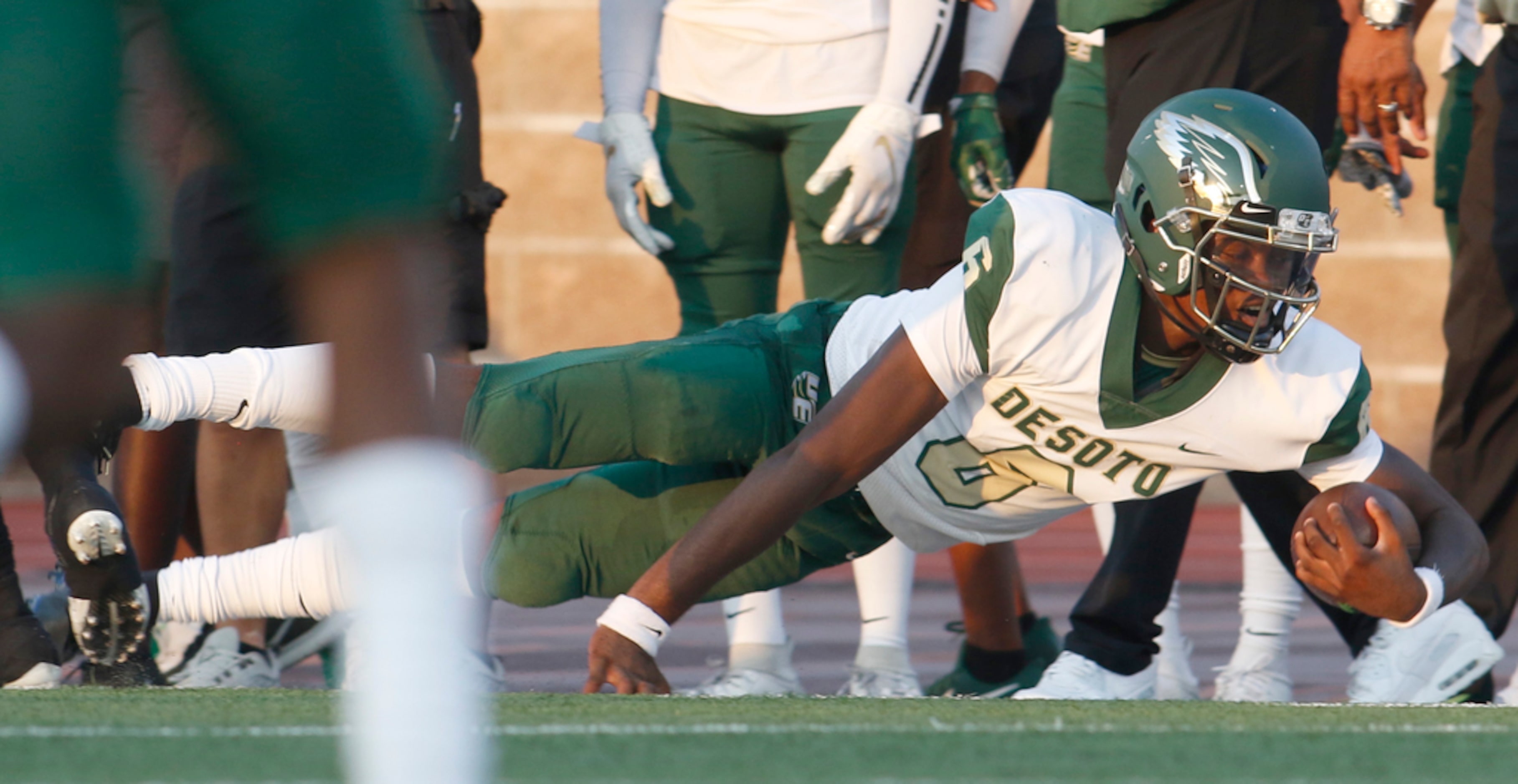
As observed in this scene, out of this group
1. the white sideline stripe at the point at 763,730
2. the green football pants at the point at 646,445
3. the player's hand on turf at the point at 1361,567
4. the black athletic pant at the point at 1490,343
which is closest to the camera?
the white sideline stripe at the point at 763,730

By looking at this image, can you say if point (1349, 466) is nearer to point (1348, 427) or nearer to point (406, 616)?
point (1348, 427)

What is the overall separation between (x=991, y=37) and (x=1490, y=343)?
3.68ft

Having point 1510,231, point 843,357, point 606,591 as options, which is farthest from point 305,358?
point 1510,231

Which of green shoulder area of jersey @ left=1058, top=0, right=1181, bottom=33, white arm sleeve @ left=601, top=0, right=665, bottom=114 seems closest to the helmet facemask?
green shoulder area of jersey @ left=1058, top=0, right=1181, bottom=33

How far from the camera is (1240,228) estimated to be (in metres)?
2.59

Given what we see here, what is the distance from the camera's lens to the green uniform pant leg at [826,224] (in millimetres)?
3412

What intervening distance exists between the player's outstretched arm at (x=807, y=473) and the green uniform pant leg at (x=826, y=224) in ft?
2.63

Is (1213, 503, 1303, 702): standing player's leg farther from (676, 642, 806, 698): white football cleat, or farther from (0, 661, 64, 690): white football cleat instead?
(0, 661, 64, 690): white football cleat

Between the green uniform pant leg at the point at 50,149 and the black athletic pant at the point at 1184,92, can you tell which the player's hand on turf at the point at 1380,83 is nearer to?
the black athletic pant at the point at 1184,92

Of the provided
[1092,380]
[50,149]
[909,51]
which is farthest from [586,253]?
[50,149]

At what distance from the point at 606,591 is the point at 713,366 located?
1.44 feet

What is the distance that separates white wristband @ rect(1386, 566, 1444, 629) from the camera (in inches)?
103

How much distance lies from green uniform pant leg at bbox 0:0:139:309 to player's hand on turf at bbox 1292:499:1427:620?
1808 mm

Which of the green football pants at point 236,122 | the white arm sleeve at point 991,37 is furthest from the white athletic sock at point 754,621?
the green football pants at point 236,122
